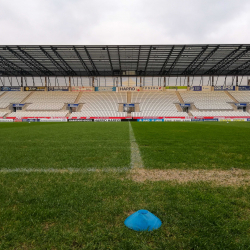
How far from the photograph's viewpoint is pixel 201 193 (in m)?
2.44

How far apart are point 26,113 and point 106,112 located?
1542 centimetres

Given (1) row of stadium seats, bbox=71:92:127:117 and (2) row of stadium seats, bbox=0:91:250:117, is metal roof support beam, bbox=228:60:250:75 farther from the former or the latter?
(1) row of stadium seats, bbox=71:92:127:117

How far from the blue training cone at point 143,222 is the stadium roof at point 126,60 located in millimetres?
29523

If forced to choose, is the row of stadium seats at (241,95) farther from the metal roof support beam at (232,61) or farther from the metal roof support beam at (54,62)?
the metal roof support beam at (54,62)

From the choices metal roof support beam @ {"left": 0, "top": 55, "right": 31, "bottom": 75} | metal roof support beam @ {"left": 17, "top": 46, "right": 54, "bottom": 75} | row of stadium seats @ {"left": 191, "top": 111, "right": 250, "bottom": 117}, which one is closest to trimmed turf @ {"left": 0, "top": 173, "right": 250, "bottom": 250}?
metal roof support beam @ {"left": 17, "top": 46, "right": 54, "bottom": 75}

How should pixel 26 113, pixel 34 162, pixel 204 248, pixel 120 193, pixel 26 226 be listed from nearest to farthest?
1. pixel 204 248
2. pixel 26 226
3. pixel 120 193
4. pixel 34 162
5. pixel 26 113

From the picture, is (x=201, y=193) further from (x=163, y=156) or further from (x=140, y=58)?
(x=140, y=58)

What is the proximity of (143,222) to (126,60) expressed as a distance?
3598 centimetres

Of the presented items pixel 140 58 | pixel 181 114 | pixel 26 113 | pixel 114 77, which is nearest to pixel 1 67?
pixel 26 113

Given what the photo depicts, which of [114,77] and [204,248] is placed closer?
[204,248]

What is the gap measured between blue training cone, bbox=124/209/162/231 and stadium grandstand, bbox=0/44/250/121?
97.0ft

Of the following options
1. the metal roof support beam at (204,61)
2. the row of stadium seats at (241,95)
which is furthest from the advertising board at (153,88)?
the row of stadium seats at (241,95)

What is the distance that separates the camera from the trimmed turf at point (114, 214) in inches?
58.4

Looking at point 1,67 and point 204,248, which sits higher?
point 1,67
